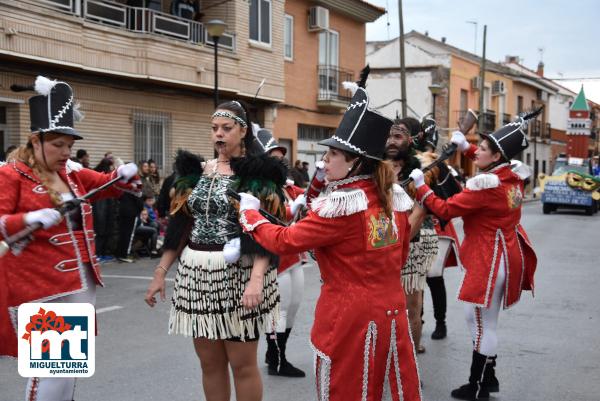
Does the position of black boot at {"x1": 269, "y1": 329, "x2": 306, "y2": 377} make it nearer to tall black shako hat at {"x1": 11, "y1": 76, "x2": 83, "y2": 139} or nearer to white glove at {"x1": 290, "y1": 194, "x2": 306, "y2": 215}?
white glove at {"x1": 290, "y1": 194, "x2": 306, "y2": 215}

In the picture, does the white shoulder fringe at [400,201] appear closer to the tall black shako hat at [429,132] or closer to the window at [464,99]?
the tall black shako hat at [429,132]

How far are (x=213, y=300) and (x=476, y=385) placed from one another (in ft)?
8.10

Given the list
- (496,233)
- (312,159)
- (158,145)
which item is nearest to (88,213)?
(496,233)

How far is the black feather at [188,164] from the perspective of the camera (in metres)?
3.98

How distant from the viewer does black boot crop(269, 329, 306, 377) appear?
568 cm

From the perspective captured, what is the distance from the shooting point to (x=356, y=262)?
3.24m

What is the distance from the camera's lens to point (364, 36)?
1062 inches

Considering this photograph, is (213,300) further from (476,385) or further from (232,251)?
(476,385)

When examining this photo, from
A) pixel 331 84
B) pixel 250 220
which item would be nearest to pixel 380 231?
pixel 250 220

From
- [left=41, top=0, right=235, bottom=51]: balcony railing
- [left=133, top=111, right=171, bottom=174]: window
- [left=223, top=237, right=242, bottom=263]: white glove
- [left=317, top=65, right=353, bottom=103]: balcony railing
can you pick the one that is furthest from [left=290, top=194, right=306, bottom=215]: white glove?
[left=317, top=65, right=353, bottom=103]: balcony railing

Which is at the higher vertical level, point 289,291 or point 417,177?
point 417,177

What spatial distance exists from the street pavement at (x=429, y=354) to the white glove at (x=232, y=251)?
1.91 meters

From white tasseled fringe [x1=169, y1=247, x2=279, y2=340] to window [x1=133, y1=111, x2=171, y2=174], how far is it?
13310 millimetres

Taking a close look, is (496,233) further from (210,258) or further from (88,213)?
(88,213)
